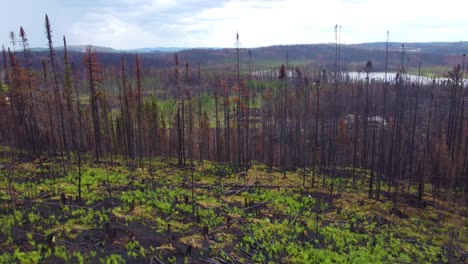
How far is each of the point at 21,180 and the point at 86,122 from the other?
3652 cm

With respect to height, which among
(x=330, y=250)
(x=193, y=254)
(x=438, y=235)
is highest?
(x=193, y=254)

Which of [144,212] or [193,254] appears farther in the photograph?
[144,212]

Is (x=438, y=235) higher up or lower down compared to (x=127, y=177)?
lower down

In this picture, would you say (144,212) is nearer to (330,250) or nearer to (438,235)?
(330,250)

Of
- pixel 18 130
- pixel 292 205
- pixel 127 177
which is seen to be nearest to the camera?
pixel 292 205

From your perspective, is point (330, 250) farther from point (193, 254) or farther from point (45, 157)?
point (45, 157)

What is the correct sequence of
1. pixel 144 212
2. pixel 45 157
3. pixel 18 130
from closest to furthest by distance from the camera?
pixel 144 212 < pixel 45 157 < pixel 18 130

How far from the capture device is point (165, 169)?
4228cm

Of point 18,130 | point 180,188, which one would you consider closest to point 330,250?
point 180,188

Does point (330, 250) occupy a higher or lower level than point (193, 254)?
lower

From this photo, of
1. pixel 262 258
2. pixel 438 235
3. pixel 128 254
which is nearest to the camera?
pixel 128 254

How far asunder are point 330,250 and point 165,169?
27535mm

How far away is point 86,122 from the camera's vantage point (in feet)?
209

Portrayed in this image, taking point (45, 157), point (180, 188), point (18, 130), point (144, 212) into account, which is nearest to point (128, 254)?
point (144, 212)
